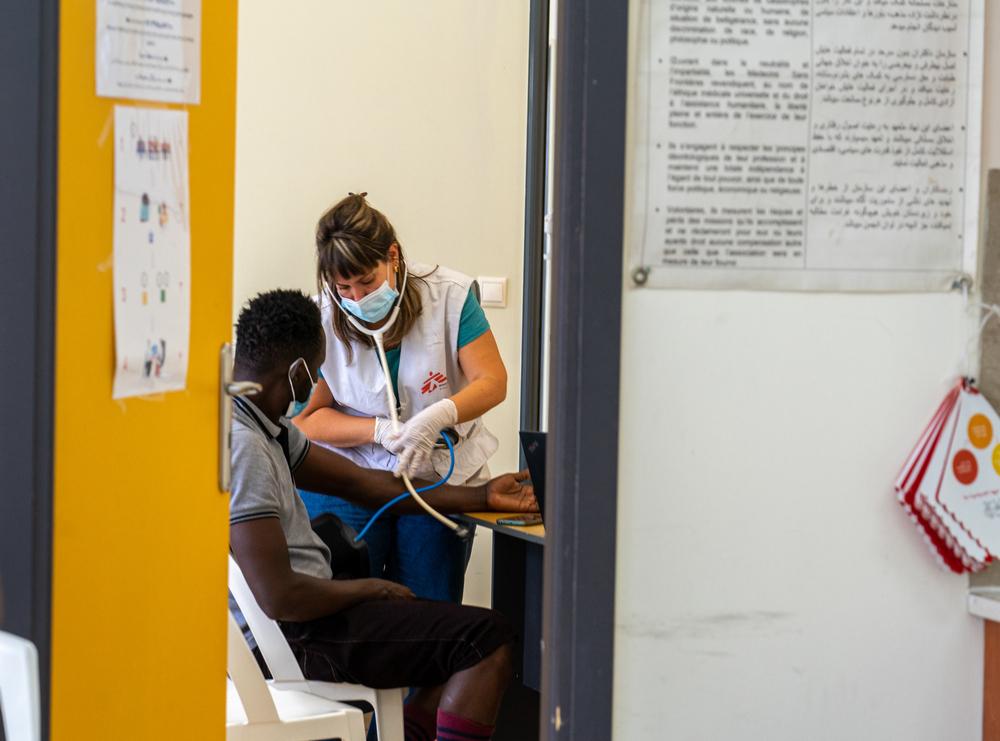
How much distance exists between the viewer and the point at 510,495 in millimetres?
2674

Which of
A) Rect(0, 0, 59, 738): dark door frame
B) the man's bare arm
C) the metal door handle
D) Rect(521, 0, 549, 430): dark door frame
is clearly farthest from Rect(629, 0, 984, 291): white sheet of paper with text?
Rect(521, 0, 549, 430): dark door frame

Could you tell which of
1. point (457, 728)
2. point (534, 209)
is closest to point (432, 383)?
point (457, 728)

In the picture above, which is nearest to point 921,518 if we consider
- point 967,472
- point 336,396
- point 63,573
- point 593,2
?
point 967,472

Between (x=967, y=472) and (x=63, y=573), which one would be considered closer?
(x=967, y=472)

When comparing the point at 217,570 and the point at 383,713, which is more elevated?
the point at 217,570

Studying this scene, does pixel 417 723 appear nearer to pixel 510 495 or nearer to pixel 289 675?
pixel 289 675

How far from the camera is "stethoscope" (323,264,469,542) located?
2.60 meters

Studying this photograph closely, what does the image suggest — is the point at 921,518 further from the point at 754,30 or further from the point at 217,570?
the point at 217,570

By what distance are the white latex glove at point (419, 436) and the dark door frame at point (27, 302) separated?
1320 mm

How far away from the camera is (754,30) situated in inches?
40.6

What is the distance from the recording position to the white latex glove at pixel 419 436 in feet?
8.68

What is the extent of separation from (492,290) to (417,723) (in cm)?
174

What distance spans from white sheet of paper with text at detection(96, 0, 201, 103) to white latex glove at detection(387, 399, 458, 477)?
1131mm

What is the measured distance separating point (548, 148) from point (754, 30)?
290 cm
